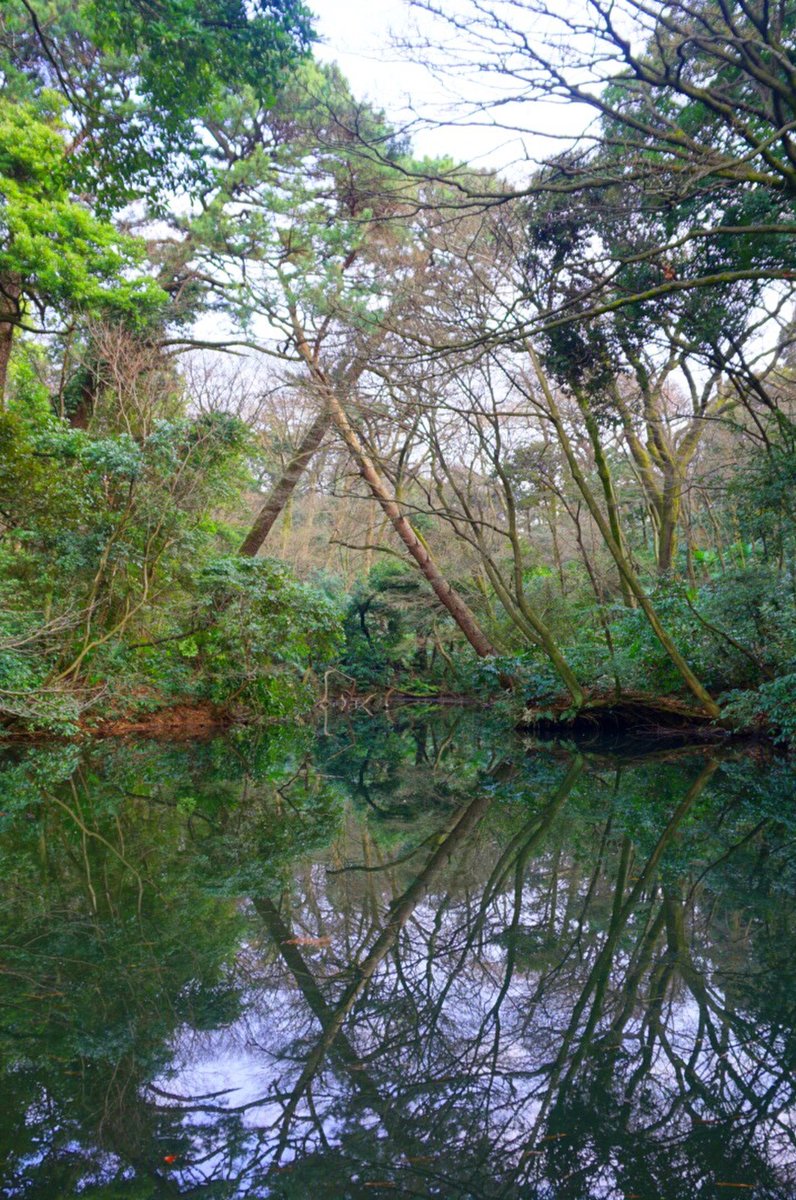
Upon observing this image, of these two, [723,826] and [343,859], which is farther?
[723,826]

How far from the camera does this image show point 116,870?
519 centimetres

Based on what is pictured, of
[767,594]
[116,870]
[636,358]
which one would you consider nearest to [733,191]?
[636,358]

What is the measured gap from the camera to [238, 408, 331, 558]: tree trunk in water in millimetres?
16378

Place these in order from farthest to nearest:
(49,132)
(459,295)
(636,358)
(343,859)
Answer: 1. (49,132)
2. (459,295)
3. (636,358)
4. (343,859)

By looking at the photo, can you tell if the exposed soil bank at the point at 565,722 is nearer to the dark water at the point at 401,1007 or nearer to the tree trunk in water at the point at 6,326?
the tree trunk in water at the point at 6,326

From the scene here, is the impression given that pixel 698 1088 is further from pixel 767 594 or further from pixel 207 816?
pixel 767 594

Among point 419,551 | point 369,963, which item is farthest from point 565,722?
point 369,963

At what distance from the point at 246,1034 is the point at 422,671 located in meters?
18.1

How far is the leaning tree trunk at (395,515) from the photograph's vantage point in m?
14.9

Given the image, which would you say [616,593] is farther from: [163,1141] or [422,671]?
[163,1141]

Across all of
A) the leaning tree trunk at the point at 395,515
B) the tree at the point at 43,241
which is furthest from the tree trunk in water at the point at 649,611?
the tree at the point at 43,241

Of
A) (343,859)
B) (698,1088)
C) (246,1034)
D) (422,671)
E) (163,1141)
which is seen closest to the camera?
(163,1141)

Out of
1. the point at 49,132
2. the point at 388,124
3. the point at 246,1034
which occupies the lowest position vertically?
the point at 246,1034

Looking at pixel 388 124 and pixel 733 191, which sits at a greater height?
pixel 388 124
